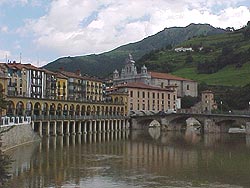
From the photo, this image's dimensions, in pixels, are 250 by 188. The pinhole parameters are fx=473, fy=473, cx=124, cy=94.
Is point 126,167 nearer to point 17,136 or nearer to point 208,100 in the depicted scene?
point 17,136

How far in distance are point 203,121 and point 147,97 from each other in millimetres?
31993

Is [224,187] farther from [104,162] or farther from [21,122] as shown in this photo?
[21,122]

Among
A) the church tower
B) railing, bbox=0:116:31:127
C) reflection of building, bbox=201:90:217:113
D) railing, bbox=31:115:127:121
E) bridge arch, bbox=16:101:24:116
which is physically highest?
the church tower

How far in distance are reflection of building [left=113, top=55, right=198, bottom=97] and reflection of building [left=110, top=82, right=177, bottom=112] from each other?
13076 millimetres

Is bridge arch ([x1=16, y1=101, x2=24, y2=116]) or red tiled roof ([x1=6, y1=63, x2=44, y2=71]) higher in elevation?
red tiled roof ([x1=6, y1=63, x2=44, y2=71])

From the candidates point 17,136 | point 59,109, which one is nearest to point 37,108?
point 59,109

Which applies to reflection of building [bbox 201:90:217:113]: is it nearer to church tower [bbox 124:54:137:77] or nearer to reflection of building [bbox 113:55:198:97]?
reflection of building [bbox 113:55:198:97]

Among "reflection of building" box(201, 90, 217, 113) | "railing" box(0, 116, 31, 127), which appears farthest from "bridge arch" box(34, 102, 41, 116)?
"reflection of building" box(201, 90, 217, 113)

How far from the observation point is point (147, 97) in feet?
461

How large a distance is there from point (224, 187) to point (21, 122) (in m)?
38.4

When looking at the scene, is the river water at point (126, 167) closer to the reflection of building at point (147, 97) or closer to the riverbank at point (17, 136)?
the riverbank at point (17, 136)

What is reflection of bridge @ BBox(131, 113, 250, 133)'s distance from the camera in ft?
338

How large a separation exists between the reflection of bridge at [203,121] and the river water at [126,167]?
1407 inches

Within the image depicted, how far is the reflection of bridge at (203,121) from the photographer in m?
103
